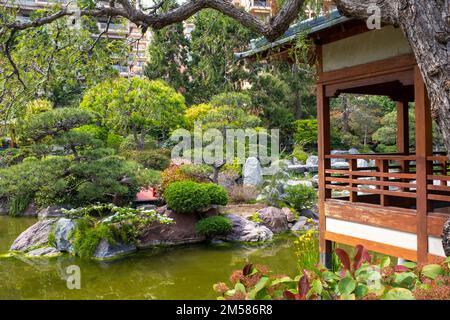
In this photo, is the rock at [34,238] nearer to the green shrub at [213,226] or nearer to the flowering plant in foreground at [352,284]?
the green shrub at [213,226]

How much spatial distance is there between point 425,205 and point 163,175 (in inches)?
300

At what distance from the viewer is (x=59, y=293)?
554cm

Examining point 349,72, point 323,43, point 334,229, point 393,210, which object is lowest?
point 334,229

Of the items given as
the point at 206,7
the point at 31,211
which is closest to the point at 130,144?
the point at 31,211

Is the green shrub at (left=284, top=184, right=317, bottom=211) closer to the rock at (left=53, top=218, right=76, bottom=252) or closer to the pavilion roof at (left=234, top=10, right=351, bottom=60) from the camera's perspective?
the rock at (left=53, top=218, right=76, bottom=252)

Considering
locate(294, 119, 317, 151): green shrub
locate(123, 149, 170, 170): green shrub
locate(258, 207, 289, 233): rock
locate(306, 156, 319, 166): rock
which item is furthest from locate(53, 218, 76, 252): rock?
locate(294, 119, 317, 151): green shrub

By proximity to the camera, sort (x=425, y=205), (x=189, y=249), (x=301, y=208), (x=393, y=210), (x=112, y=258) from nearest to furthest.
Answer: (x=425, y=205) → (x=393, y=210) → (x=112, y=258) → (x=189, y=249) → (x=301, y=208)

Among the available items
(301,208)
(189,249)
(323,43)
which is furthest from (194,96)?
(323,43)

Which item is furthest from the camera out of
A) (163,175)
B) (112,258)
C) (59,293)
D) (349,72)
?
(163,175)

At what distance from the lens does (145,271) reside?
6.49 meters

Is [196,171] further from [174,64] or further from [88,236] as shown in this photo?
[174,64]

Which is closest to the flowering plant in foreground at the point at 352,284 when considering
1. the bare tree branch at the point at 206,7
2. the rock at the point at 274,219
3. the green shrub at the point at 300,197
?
the bare tree branch at the point at 206,7

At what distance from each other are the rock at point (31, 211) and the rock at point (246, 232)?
5.53 m

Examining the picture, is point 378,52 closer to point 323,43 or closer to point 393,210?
point 323,43
